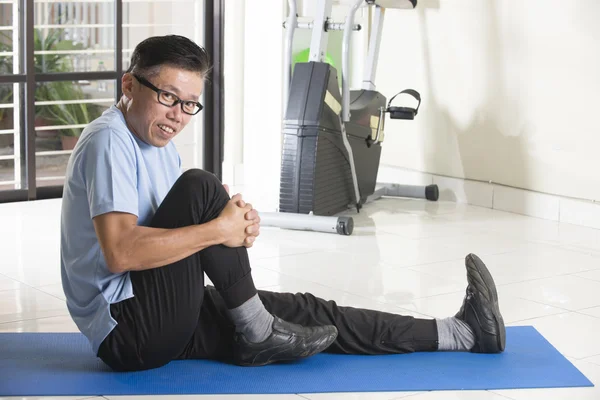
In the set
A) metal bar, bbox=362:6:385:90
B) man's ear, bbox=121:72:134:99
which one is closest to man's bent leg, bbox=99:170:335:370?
man's ear, bbox=121:72:134:99

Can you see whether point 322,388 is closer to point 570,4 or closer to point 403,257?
point 403,257

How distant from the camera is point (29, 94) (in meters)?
5.12

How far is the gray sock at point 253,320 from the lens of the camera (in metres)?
Answer: 2.21

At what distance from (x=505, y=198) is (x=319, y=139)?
1248mm

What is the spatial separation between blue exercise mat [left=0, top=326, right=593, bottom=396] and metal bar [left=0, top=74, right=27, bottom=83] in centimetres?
283

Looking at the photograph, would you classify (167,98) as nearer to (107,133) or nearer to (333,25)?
(107,133)

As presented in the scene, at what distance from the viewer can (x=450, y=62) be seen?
5.32 m

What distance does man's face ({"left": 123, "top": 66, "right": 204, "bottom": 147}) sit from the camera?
208 centimetres

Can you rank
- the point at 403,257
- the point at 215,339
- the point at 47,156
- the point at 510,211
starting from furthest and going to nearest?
the point at 47,156
the point at 510,211
the point at 403,257
the point at 215,339

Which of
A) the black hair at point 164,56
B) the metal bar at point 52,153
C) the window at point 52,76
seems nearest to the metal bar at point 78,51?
the window at point 52,76

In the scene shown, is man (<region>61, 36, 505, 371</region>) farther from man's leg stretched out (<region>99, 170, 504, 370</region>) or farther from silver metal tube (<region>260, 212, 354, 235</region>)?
silver metal tube (<region>260, 212, 354, 235</region>)

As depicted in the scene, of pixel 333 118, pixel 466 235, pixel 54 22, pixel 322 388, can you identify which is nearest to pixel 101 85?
pixel 54 22

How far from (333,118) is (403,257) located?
0.97 m

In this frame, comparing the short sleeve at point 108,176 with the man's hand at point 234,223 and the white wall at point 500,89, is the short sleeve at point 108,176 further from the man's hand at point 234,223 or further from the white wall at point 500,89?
the white wall at point 500,89
